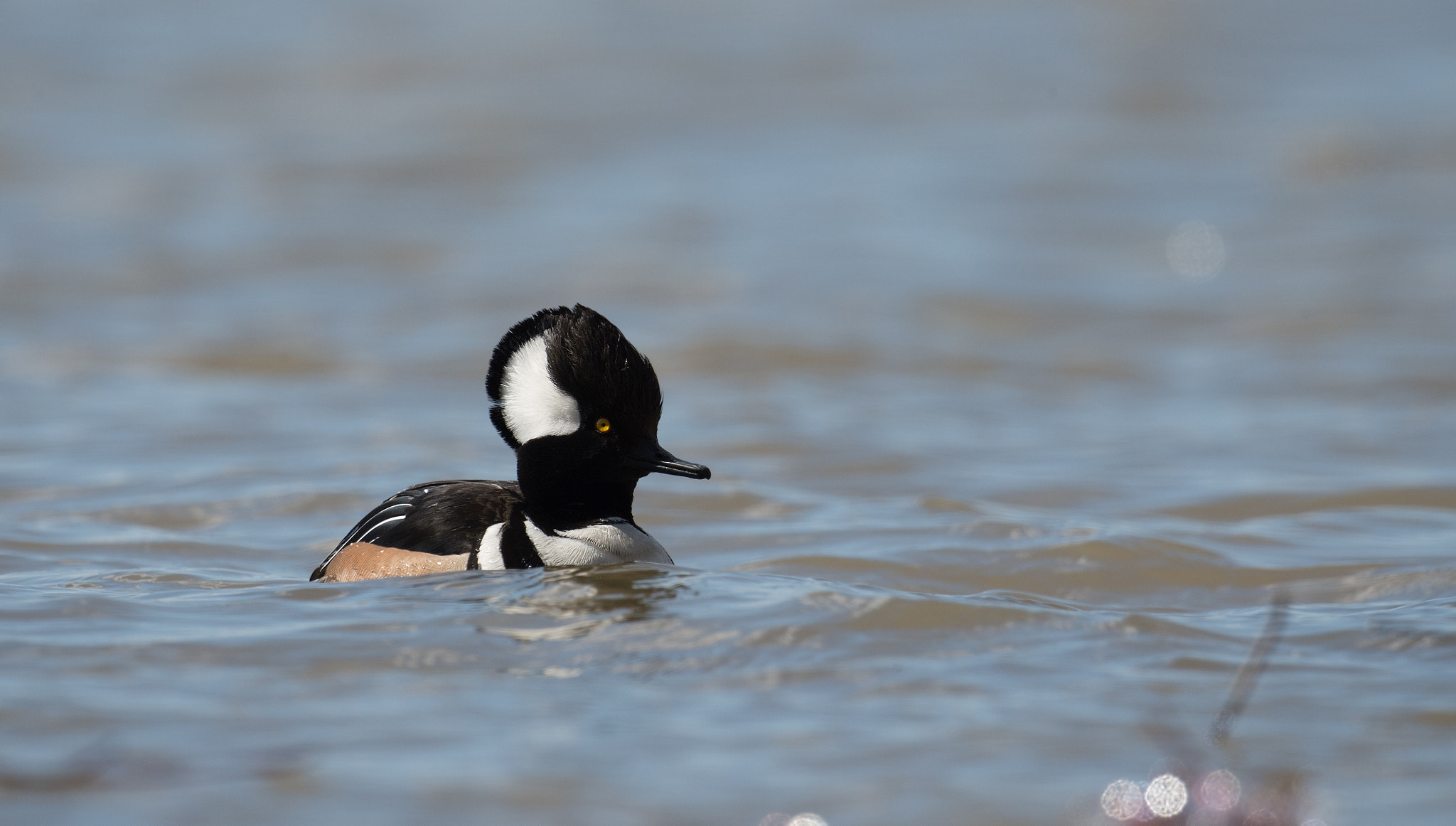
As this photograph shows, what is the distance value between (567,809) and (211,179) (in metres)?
15.7

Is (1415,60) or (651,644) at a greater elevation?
(1415,60)

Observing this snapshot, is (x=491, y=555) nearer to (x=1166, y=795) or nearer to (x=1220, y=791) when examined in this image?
(x=1166, y=795)

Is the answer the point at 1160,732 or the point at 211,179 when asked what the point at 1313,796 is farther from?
the point at 211,179

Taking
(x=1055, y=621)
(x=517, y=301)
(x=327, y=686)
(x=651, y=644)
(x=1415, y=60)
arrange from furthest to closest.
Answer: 1. (x=1415, y=60)
2. (x=517, y=301)
3. (x=1055, y=621)
4. (x=651, y=644)
5. (x=327, y=686)

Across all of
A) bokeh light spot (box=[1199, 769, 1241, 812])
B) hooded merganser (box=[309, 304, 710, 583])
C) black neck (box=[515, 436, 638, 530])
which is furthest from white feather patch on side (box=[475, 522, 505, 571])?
bokeh light spot (box=[1199, 769, 1241, 812])

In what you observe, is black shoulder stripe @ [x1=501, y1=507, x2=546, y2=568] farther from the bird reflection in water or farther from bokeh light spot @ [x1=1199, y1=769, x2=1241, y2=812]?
bokeh light spot @ [x1=1199, y1=769, x2=1241, y2=812]

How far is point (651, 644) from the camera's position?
517 centimetres

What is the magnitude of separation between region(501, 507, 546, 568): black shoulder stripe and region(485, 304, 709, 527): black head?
0.14 meters

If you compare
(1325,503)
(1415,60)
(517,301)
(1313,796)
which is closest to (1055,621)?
(1313,796)

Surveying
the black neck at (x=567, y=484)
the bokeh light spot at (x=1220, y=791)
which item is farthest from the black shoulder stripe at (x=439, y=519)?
the bokeh light spot at (x=1220, y=791)

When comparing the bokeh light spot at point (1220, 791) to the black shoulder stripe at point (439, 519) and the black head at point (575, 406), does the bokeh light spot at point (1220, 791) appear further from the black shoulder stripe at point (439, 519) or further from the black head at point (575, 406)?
the black shoulder stripe at point (439, 519)

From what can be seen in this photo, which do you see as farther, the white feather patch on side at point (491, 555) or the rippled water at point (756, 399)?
the white feather patch on side at point (491, 555)

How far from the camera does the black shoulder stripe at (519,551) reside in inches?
228

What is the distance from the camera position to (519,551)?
580 cm
